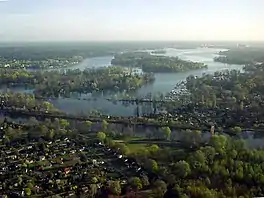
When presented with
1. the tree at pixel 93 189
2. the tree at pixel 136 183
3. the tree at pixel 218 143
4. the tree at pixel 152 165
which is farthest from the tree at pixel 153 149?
the tree at pixel 93 189

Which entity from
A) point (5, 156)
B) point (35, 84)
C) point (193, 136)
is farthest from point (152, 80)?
point (5, 156)

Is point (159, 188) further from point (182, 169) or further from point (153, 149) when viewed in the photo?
point (153, 149)

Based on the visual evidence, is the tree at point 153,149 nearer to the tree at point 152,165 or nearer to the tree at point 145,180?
the tree at point 152,165

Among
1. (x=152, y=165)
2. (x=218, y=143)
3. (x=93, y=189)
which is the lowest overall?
(x=93, y=189)

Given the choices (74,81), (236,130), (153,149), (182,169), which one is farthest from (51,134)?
(74,81)

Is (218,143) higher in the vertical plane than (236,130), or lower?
higher

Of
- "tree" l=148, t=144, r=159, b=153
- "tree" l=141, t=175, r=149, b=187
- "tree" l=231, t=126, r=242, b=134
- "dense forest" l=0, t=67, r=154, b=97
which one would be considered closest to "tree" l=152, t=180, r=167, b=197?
"tree" l=141, t=175, r=149, b=187

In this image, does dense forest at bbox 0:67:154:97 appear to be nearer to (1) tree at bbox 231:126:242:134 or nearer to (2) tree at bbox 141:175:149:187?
(1) tree at bbox 231:126:242:134

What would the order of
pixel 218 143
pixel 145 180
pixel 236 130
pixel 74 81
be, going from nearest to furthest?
pixel 145 180
pixel 218 143
pixel 236 130
pixel 74 81

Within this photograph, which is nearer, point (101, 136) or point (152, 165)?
point (152, 165)

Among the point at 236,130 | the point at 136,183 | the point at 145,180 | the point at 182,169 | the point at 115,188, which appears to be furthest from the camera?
the point at 236,130

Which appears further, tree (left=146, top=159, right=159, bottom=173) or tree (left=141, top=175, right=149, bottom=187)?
tree (left=146, top=159, right=159, bottom=173)
